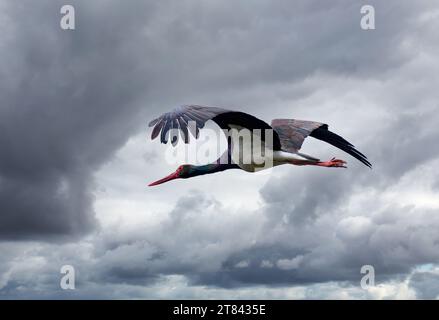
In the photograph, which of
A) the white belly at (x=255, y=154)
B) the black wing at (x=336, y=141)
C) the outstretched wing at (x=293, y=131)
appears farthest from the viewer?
the black wing at (x=336, y=141)

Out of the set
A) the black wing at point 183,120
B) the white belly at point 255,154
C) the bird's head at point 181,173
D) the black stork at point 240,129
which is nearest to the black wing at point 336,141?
the black stork at point 240,129

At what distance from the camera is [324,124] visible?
1697cm

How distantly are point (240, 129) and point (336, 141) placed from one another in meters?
4.21

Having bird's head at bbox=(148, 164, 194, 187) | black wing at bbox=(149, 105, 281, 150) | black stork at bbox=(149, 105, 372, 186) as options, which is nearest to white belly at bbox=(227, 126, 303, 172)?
black stork at bbox=(149, 105, 372, 186)

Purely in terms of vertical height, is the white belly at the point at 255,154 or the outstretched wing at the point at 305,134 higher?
the outstretched wing at the point at 305,134

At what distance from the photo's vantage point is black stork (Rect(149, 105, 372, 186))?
11227 mm

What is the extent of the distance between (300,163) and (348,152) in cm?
258

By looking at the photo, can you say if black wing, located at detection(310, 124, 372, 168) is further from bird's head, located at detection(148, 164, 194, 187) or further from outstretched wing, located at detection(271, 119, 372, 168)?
bird's head, located at detection(148, 164, 194, 187)

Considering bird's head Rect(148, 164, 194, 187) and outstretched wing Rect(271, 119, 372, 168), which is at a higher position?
outstretched wing Rect(271, 119, 372, 168)

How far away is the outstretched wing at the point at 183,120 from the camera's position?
35.9 ft

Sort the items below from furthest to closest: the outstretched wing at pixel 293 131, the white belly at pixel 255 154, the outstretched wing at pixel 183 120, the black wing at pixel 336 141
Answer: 1. the black wing at pixel 336 141
2. the outstretched wing at pixel 293 131
3. the white belly at pixel 255 154
4. the outstretched wing at pixel 183 120

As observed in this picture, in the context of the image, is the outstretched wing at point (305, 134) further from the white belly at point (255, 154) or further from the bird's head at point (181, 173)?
the bird's head at point (181, 173)

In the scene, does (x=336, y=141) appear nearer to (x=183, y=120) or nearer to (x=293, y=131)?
(x=293, y=131)

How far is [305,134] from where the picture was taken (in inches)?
642
